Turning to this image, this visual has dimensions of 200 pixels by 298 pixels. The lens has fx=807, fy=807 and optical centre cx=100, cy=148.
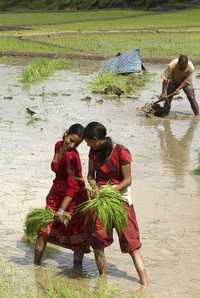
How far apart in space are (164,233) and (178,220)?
1.38ft

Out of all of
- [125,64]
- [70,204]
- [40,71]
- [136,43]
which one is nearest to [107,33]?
[136,43]

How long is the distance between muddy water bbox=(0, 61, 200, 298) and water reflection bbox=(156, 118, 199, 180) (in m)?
0.01

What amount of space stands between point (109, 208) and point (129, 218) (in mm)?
246

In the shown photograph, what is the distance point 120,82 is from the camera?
18.6 meters

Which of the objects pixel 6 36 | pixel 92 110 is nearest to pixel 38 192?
pixel 92 110

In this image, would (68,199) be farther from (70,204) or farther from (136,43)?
(136,43)

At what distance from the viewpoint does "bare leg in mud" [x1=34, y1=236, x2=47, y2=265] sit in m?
6.27

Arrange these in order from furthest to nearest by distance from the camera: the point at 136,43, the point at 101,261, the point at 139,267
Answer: the point at 136,43, the point at 101,261, the point at 139,267

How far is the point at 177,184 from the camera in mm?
8922

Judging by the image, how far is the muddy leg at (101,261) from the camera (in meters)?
5.98

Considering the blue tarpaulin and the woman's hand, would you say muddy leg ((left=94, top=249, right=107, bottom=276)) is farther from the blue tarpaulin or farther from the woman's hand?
the blue tarpaulin

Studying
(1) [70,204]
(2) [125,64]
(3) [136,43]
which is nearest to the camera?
(1) [70,204]

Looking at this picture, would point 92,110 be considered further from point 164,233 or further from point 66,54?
point 66,54

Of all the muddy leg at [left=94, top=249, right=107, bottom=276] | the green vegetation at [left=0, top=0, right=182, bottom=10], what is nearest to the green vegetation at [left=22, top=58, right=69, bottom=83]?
the muddy leg at [left=94, top=249, right=107, bottom=276]
